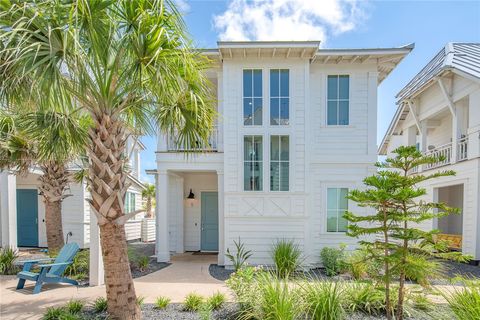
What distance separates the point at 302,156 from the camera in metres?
8.36

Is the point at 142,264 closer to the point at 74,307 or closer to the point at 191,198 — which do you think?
the point at 74,307

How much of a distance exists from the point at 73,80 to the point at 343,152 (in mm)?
7515

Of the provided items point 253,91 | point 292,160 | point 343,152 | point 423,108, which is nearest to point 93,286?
point 292,160

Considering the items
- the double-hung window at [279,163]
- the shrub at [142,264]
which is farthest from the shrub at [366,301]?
the shrub at [142,264]

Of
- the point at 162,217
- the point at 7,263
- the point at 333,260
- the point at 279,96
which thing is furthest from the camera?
the point at 162,217

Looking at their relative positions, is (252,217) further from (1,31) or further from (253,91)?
(1,31)

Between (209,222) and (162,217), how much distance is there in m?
2.59

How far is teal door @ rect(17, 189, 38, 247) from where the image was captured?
11641 millimetres

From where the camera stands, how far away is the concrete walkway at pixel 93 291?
5.03 m

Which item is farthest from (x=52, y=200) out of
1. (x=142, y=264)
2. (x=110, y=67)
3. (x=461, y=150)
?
(x=461, y=150)

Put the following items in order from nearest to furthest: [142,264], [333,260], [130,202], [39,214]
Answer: [333,260], [142,264], [39,214], [130,202]

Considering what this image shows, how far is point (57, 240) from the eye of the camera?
323 inches

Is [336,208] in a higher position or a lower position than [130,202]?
higher

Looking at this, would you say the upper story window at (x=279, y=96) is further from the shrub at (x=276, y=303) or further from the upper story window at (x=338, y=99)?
the shrub at (x=276, y=303)
